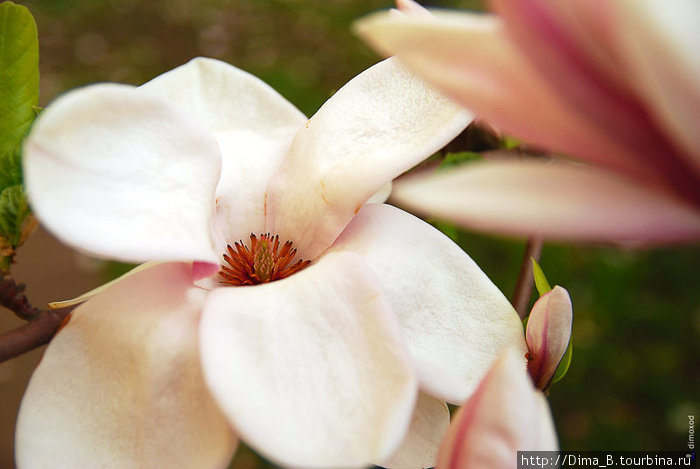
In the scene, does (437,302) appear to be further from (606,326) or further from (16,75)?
(606,326)

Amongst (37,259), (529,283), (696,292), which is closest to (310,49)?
(37,259)

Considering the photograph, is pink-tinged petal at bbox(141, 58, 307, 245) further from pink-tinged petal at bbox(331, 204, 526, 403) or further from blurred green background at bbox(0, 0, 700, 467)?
blurred green background at bbox(0, 0, 700, 467)

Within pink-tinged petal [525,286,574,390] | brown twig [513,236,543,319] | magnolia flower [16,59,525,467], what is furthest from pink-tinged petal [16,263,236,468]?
brown twig [513,236,543,319]

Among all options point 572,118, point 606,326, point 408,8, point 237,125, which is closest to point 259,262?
point 237,125

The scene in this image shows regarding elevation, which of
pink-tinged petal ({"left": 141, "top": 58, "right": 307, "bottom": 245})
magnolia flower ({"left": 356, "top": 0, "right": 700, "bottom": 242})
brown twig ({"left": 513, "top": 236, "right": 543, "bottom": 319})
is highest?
magnolia flower ({"left": 356, "top": 0, "right": 700, "bottom": 242})

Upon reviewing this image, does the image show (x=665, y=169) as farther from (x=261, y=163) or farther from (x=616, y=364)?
(x=616, y=364)

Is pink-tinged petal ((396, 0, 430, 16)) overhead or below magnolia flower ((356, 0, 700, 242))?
below
